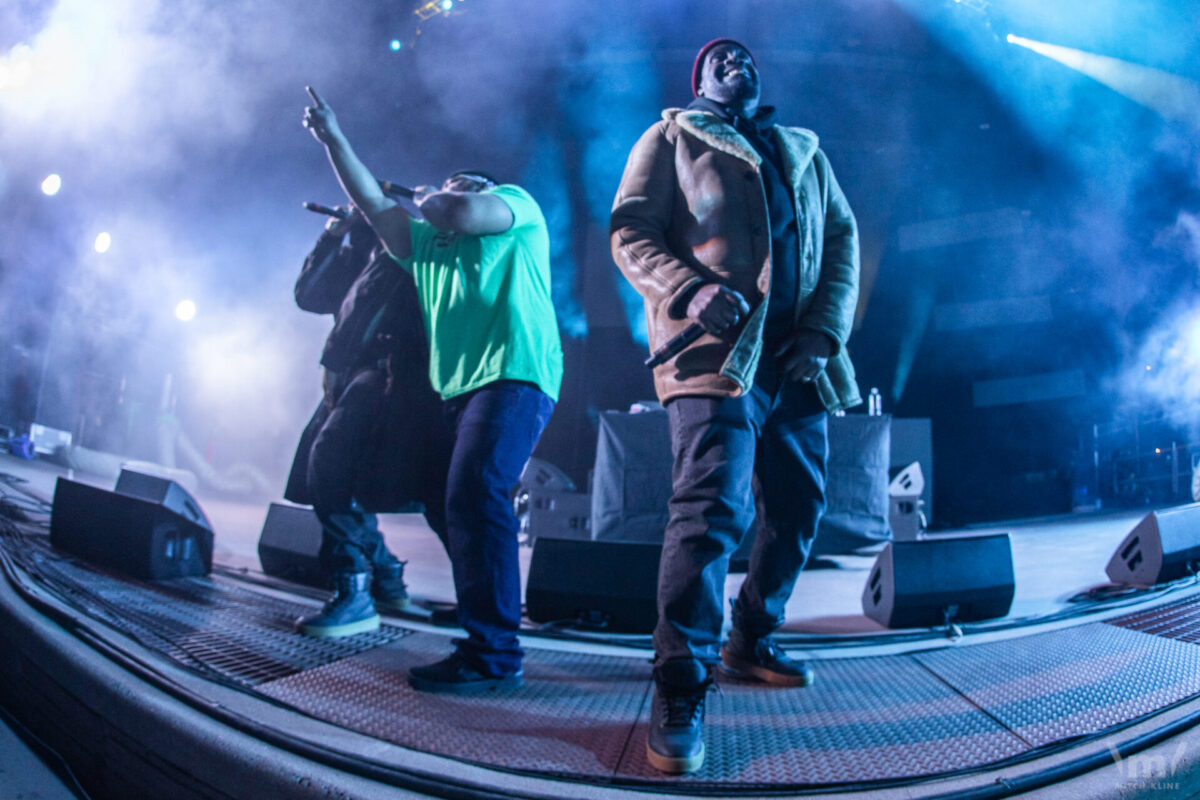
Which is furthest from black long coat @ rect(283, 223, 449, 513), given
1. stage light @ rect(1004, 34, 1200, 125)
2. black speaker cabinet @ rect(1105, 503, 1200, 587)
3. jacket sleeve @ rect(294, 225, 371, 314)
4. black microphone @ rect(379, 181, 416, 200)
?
stage light @ rect(1004, 34, 1200, 125)

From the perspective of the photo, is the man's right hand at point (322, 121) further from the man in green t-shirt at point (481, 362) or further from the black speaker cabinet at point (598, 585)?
the black speaker cabinet at point (598, 585)

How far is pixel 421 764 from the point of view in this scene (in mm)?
840

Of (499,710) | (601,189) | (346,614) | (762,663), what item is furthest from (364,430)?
(601,189)

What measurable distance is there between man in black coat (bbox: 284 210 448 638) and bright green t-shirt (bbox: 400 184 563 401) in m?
0.40

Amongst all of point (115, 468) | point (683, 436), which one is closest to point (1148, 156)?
point (683, 436)

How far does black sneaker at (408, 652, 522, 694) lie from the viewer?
122 centimetres

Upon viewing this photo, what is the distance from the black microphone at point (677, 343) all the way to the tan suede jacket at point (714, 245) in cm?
2

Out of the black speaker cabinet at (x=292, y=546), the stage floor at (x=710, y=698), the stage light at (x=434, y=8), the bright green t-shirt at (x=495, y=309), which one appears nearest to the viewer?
the stage floor at (x=710, y=698)

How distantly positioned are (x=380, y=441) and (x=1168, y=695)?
7.20 feet

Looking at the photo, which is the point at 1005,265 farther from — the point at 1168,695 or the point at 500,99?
the point at 1168,695

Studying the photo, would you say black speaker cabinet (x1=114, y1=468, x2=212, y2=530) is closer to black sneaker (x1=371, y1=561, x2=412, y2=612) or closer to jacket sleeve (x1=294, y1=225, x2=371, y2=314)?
black sneaker (x1=371, y1=561, x2=412, y2=612)

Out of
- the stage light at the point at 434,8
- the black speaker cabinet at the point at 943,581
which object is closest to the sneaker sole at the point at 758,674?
the black speaker cabinet at the point at 943,581

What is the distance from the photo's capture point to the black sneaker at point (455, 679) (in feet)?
4.01

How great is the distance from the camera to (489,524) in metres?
1.32
